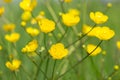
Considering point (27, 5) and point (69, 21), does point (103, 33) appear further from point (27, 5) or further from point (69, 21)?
point (27, 5)

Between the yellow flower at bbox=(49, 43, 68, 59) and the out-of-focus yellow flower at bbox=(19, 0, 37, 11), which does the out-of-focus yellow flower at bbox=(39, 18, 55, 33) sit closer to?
the yellow flower at bbox=(49, 43, 68, 59)

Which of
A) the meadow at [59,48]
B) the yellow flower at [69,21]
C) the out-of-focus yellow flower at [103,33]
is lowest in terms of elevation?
the meadow at [59,48]

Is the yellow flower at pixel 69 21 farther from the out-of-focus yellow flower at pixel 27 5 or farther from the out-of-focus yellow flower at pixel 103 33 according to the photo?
the out-of-focus yellow flower at pixel 27 5

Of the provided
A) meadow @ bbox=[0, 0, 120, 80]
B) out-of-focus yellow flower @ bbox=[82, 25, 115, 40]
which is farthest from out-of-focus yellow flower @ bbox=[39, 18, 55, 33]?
out-of-focus yellow flower @ bbox=[82, 25, 115, 40]

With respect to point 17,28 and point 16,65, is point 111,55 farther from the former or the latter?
point 16,65

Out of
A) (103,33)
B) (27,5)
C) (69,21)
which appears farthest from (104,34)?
(27,5)

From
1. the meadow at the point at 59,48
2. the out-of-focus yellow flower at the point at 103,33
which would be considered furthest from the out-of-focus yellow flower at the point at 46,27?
the out-of-focus yellow flower at the point at 103,33

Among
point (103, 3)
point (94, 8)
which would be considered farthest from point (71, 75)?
point (103, 3)

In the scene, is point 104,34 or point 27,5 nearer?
point 104,34

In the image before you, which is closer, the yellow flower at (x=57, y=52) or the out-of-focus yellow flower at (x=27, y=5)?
the yellow flower at (x=57, y=52)
